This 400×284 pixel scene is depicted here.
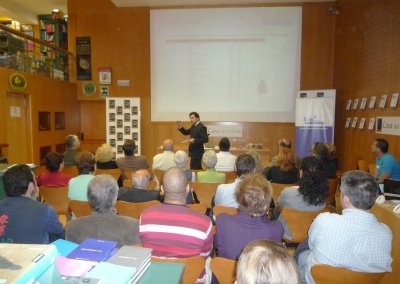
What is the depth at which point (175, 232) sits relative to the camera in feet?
6.12

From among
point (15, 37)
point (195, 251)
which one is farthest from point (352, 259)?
point (15, 37)

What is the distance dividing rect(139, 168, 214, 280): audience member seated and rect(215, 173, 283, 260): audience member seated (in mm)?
152

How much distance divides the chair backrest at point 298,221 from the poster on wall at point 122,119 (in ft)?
20.7

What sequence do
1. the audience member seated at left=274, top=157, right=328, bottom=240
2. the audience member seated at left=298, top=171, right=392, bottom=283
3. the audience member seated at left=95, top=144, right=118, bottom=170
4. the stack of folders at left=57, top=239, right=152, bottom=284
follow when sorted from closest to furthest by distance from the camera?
the stack of folders at left=57, top=239, right=152, bottom=284, the audience member seated at left=298, top=171, right=392, bottom=283, the audience member seated at left=274, top=157, right=328, bottom=240, the audience member seated at left=95, top=144, right=118, bottom=170

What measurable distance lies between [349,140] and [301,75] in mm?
2172

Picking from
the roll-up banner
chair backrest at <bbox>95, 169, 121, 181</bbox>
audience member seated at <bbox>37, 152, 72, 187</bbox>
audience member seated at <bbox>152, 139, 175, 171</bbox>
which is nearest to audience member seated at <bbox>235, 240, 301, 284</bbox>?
audience member seated at <bbox>37, 152, 72, 187</bbox>

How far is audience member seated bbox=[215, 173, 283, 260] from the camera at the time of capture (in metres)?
2.03

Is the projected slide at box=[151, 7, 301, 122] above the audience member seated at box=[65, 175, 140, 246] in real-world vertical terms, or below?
above

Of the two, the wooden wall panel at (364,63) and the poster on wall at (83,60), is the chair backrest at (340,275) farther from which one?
the poster on wall at (83,60)

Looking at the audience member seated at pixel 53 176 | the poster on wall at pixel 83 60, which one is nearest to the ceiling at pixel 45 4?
the poster on wall at pixel 83 60

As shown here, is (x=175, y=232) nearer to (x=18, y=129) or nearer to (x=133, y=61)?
(x=18, y=129)

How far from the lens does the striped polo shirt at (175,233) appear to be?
186cm

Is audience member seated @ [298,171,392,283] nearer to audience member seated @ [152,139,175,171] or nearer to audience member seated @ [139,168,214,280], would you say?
audience member seated @ [139,168,214,280]

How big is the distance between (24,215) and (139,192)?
1.05m
